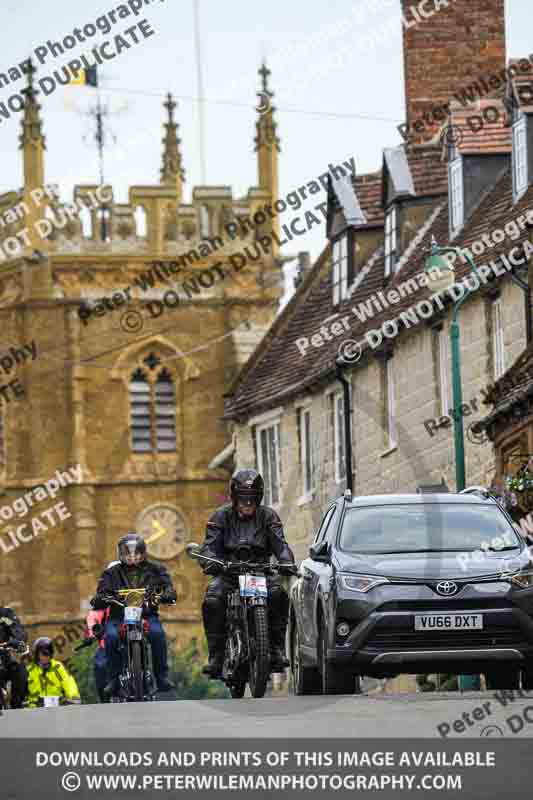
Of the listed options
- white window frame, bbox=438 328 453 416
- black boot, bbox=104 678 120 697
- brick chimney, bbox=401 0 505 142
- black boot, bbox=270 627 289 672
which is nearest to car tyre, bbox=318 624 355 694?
black boot, bbox=270 627 289 672

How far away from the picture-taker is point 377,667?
1786 centimetres

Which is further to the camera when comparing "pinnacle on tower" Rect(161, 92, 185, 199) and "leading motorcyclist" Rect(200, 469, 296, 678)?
"pinnacle on tower" Rect(161, 92, 185, 199)

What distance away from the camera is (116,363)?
87.2 metres

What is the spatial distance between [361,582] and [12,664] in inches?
222

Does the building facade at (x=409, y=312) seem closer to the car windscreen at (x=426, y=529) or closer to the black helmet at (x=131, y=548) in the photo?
the black helmet at (x=131, y=548)

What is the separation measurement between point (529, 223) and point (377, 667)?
1552cm

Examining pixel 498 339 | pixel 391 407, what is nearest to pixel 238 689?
pixel 498 339

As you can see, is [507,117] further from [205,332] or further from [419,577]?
[205,332]

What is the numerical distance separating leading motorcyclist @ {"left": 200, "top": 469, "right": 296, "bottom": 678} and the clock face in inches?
2674

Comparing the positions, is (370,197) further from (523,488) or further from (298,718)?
(298,718)

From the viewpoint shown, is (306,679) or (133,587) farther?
(133,587)

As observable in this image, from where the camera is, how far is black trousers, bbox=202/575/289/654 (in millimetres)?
18750

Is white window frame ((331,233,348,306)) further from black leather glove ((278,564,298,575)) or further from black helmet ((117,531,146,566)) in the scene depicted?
black leather glove ((278,564,298,575))
